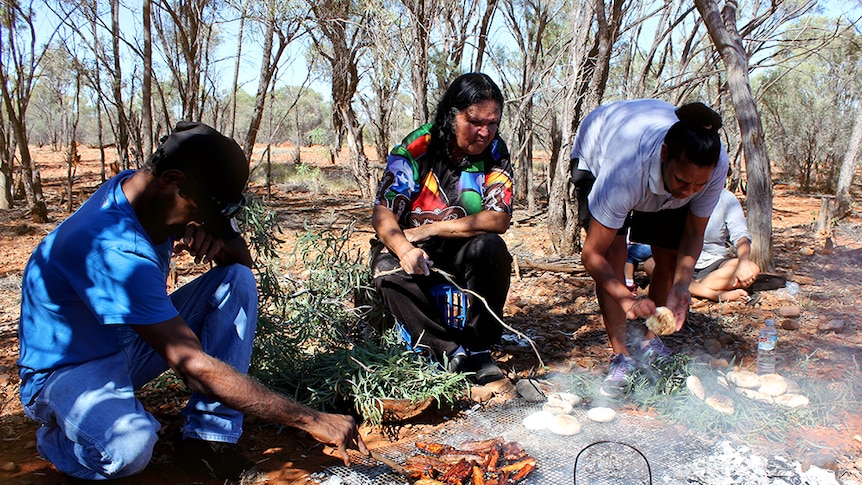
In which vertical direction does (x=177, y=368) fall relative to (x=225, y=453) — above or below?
above

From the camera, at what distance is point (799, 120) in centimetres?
1435

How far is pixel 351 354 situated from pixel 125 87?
1037 cm

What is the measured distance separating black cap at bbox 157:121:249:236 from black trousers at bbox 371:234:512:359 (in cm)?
106

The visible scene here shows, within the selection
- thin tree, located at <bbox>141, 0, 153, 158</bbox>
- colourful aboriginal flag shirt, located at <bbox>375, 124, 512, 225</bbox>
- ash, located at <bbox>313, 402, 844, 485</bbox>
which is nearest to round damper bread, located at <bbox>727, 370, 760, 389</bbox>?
ash, located at <bbox>313, 402, 844, 485</bbox>

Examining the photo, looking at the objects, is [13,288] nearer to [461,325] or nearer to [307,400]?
[307,400]

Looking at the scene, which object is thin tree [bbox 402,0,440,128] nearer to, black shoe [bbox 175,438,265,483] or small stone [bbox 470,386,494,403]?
small stone [bbox 470,386,494,403]

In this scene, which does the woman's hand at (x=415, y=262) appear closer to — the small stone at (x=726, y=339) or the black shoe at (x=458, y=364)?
the black shoe at (x=458, y=364)

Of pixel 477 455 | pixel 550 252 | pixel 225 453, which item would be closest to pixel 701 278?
pixel 550 252

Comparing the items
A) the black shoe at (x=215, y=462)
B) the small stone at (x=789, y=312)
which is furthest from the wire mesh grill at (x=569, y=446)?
the small stone at (x=789, y=312)

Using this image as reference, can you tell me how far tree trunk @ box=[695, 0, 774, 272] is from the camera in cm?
438

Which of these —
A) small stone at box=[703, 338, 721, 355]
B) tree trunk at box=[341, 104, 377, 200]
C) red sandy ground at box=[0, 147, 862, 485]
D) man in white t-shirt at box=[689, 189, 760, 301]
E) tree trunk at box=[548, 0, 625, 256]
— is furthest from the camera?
tree trunk at box=[341, 104, 377, 200]

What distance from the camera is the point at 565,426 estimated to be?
2.42 metres

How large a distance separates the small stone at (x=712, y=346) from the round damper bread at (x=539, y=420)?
A: 129 centimetres

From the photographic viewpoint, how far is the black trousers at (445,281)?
279 centimetres
